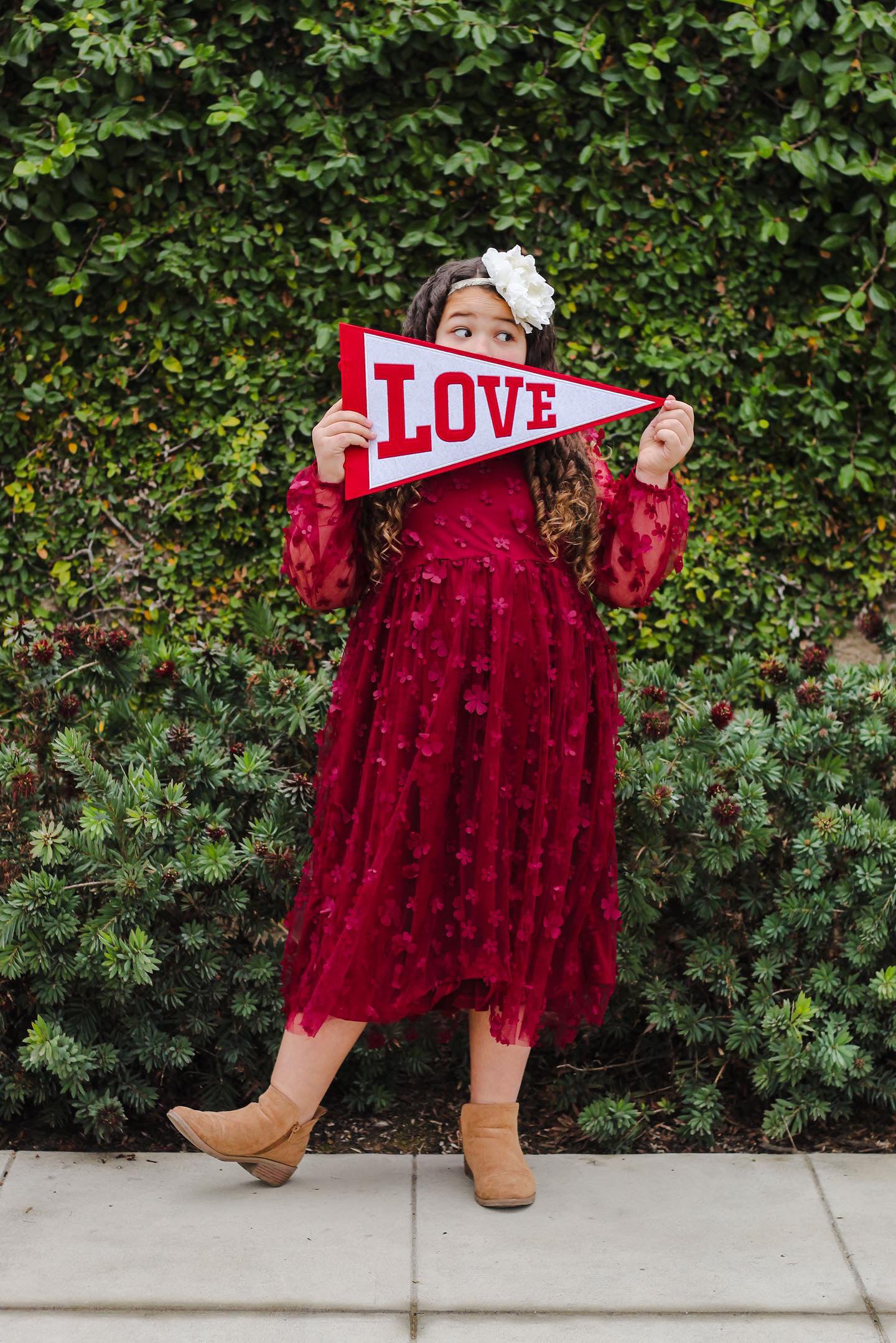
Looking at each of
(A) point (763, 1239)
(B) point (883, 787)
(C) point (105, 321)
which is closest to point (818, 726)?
(B) point (883, 787)

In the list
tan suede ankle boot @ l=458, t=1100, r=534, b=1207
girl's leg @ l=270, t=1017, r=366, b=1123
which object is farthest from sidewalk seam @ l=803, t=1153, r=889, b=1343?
girl's leg @ l=270, t=1017, r=366, b=1123

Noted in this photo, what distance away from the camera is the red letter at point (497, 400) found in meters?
2.33

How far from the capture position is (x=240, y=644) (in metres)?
3.49

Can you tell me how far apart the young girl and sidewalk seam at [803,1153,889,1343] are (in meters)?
0.54

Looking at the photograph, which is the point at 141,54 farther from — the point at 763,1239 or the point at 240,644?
the point at 763,1239

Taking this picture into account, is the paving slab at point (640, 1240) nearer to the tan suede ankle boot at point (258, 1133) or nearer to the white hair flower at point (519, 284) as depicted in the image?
the tan suede ankle boot at point (258, 1133)

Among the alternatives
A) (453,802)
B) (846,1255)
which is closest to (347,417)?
(453,802)

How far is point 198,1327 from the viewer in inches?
78.0

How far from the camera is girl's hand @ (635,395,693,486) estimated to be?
2350 millimetres

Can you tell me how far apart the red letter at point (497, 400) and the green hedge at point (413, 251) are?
117 cm

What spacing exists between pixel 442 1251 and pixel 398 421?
4.67 ft

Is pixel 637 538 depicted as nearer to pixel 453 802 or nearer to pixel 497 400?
pixel 497 400

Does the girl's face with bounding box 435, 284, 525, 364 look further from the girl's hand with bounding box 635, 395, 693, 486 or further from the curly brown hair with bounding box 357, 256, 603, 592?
the girl's hand with bounding box 635, 395, 693, 486

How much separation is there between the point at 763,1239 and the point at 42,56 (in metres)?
3.17
